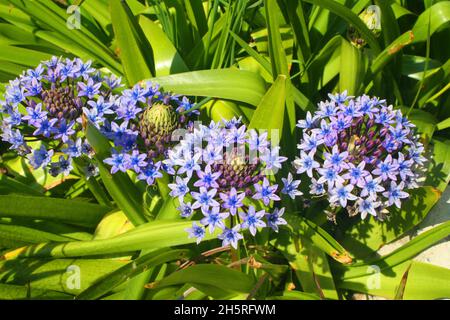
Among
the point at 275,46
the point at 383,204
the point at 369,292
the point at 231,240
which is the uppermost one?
the point at 275,46

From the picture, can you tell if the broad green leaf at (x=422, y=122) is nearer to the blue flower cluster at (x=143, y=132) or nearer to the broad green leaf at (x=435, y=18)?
the broad green leaf at (x=435, y=18)

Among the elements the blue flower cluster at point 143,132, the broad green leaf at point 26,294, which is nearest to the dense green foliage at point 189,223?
the broad green leaf at point 26,294

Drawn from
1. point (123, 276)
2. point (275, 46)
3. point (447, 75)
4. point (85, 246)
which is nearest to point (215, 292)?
point (123, 276)

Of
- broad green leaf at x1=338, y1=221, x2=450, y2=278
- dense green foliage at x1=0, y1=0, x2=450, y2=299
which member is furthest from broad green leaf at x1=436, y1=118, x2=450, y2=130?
broad green leaf at x1=338, y1=221, x2=450, y2=278

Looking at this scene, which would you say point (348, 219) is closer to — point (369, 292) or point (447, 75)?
point (369, 292)

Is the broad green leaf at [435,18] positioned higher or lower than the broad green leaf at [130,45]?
higher

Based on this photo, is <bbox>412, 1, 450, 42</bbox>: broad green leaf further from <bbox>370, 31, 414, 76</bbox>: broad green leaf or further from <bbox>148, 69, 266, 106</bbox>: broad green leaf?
<bbox>148, 69, 266, 106</bbox>: broad green leaf
